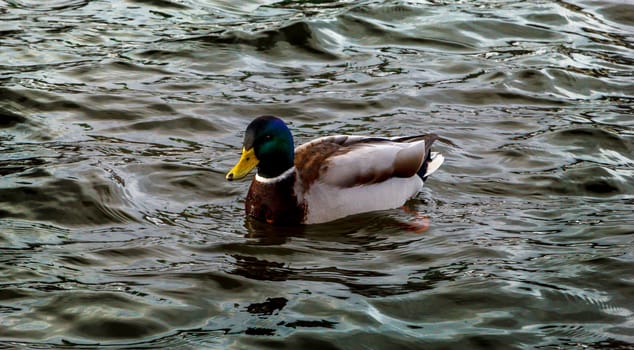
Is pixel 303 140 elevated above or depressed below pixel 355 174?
below

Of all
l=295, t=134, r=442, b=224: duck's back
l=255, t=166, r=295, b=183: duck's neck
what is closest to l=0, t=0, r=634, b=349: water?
l=295, t=134, r=442, b=224: duck's back

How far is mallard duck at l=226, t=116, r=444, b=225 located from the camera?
7.44m

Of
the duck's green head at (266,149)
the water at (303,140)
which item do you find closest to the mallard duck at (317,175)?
the duck's green head at (266,149)

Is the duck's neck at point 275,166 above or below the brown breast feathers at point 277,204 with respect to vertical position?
above

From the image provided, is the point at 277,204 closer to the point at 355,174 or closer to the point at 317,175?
the point at 317,175

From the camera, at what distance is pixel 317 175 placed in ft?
24.8

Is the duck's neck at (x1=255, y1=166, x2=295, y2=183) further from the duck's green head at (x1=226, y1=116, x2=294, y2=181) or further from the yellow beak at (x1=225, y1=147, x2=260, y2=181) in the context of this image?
the yellow beak at (x1=225, y1=147, x2=260, y2=181)

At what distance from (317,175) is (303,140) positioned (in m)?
1.37

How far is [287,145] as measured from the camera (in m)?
7.54

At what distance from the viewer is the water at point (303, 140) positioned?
18.7ft

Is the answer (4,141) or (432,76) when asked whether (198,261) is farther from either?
(432,76)

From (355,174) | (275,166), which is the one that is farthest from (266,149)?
(355,174)

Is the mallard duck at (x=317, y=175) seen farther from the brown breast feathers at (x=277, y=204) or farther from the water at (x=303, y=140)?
the water at (x=303, y=140)

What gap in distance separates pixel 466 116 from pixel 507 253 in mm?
2974
